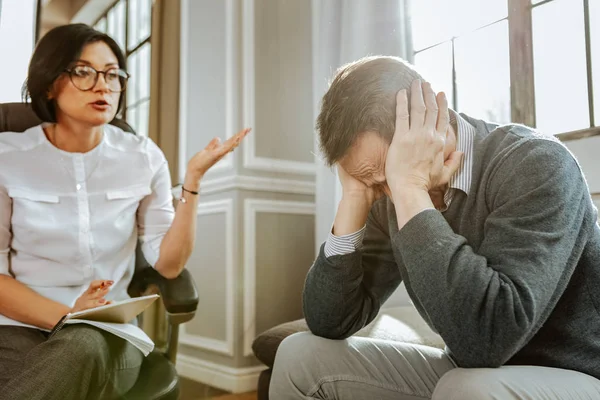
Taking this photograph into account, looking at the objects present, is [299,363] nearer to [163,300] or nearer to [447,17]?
[163,300]

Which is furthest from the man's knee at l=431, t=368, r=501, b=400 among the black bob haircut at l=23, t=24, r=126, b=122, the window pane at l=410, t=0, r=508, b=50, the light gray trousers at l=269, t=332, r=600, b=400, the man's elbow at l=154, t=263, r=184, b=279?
the window pane at l=410, t=0, r=508, b=50

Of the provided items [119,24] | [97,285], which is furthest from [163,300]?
[119,24]

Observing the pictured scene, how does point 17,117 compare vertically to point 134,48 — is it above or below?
below

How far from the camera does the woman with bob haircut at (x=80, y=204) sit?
42.4 inches

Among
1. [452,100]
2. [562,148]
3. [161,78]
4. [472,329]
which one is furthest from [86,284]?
[452,100]

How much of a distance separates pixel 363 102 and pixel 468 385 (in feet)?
1.34

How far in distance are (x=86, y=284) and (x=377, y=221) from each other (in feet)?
2.01

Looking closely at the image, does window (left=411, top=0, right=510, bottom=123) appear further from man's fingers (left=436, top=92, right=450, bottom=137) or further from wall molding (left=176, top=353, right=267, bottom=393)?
wall molding (left=176, top=353, right=267, bottom=393)

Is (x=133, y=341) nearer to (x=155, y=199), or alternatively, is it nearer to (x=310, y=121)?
(x=155, y=199)

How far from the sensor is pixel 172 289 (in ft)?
3.72

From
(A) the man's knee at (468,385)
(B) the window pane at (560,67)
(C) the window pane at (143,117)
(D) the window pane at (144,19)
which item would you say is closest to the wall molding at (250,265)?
(C) the window pane at (143,117)

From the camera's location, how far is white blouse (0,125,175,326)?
3.68ft

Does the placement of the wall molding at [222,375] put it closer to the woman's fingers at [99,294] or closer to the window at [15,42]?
the woman's fingers at [99,294]

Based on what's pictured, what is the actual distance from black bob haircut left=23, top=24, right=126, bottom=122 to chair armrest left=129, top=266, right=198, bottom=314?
39 centimetres
